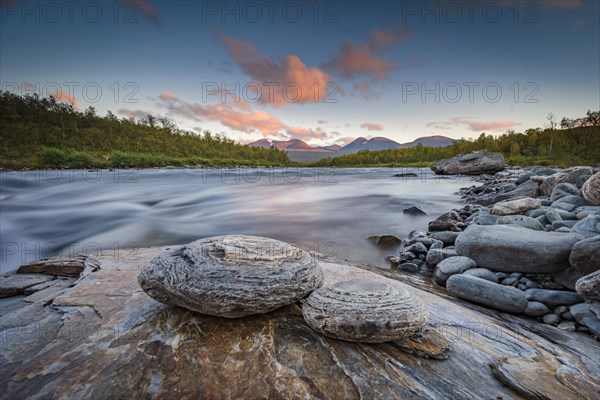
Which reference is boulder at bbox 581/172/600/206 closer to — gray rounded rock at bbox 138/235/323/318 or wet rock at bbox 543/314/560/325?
wet rock at bbox 543/314/560/325

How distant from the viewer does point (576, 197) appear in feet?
20.9

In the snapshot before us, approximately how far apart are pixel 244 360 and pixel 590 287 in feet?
12.3

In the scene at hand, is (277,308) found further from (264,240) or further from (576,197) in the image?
(576,197)

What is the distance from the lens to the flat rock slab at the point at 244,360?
1.57 meters

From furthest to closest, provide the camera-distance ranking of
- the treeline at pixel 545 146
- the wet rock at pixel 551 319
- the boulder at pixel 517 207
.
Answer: the treeline at pixel 545 146
the boulder at pixel 517 207
the wet rock at pixel 551 319

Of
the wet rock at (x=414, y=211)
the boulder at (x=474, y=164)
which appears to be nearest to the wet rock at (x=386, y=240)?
the wet rock at (x=414, y=211)

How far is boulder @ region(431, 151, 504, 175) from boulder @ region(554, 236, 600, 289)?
32.4 metres

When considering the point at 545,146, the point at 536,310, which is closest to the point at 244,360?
the point at 536,310

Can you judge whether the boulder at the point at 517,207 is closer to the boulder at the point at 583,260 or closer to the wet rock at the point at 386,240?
the wet rock at the point at 386,240

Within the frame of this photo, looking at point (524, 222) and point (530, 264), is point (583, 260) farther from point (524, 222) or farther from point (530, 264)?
point (524, 222)

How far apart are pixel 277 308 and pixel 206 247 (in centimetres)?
81

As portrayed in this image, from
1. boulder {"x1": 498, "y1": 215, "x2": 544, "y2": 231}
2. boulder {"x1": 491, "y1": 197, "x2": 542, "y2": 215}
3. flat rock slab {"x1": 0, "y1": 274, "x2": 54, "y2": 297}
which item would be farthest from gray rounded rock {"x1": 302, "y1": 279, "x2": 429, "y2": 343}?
boulder {"x1": 491, "y1": 197, "x2": 542, "y2": 215}

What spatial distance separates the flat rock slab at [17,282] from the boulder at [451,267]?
5.53 m

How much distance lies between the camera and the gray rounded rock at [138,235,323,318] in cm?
195
